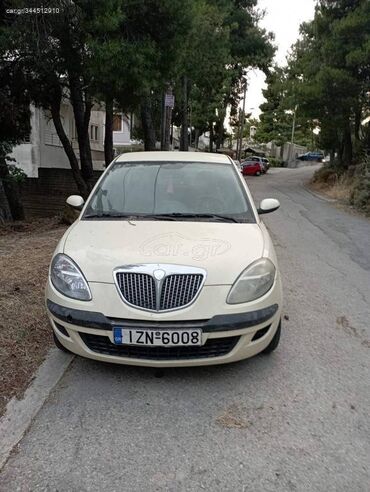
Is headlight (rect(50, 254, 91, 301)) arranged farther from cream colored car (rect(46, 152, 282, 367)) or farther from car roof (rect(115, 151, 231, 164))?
car roof (rect(115, 151, 231, 164))

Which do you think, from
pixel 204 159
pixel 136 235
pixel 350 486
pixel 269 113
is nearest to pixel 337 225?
pixel 204 159

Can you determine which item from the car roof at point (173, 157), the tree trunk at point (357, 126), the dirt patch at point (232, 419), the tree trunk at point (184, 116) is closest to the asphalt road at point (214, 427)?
the dirt patch at point (232, 419)

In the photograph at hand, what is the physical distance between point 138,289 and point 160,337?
0.36m

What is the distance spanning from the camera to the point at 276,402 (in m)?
3.28

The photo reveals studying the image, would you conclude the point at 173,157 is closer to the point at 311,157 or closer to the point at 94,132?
the point at 94,132

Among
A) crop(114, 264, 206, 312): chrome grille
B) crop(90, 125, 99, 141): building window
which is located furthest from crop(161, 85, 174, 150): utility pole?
crop(90, 125, 99, 141): building window

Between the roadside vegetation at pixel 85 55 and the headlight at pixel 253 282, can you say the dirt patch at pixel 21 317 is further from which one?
the roadside vegetation at pixel 85 55

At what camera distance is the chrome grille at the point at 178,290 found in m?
3.21

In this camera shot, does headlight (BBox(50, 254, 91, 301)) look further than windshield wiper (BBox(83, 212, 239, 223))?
No

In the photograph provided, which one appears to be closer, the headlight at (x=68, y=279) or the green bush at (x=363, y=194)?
the headlight at (x=68, y=279)

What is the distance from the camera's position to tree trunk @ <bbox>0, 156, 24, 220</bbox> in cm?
1114

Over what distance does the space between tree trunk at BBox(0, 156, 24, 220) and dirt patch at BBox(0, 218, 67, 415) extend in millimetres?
4356

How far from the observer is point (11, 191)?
40.0 ft

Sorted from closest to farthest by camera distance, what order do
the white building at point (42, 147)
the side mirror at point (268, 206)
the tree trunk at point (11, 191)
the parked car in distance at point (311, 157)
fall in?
the side mirror at point (268, 206) < the tree trunk at point (11, 191) < the white building at point (42, 147) < the parked car in distance at point (311, 157)
